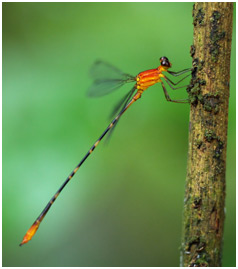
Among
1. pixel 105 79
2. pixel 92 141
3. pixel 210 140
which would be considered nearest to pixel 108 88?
pixel 105 79

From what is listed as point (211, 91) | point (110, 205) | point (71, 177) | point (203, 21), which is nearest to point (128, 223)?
point (110, 205)

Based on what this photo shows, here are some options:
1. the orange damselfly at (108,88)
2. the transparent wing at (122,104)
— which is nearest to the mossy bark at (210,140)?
the orange damselfly at (108,88)

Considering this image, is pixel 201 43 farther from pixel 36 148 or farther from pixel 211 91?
pixel 36 148

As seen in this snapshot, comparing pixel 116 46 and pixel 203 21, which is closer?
pixel 203 21

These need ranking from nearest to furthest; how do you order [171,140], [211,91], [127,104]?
[211,91] → [127,104] → [171,140]

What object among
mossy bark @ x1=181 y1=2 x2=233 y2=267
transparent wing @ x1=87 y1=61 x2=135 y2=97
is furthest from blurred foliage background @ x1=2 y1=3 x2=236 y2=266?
mossy bark @ x1=181 y1=2 x2=233 y2=267

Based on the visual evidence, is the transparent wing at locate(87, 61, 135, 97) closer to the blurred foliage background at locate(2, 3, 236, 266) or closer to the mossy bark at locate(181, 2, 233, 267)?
the blurred foliage background at locate(2, 3, 236, 266)
